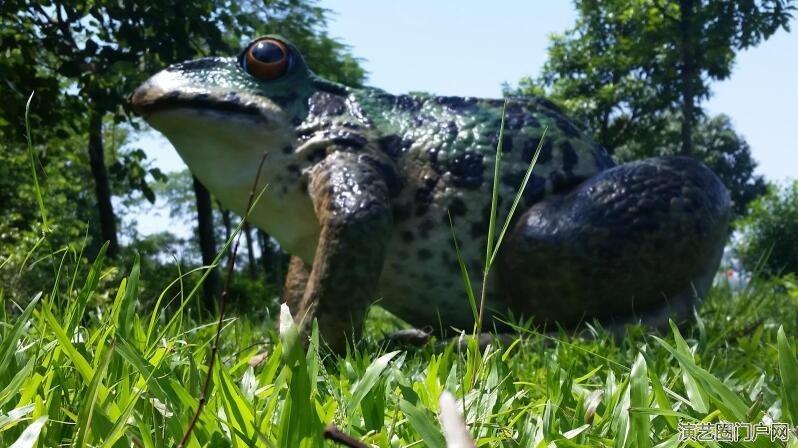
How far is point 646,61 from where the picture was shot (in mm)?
14234

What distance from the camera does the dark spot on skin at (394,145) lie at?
8.01 feet

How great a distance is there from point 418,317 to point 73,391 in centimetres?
155

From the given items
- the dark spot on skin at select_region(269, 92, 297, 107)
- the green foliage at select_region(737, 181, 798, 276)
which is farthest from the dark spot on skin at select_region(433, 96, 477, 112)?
the green foliage at select_region(737, 181, 798, 276)

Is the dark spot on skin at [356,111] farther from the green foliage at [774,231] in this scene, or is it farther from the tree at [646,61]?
the green foliage at [774,231]

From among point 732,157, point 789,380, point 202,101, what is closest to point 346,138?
point 202,101

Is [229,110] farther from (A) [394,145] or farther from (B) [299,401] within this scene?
(B) [299,401]

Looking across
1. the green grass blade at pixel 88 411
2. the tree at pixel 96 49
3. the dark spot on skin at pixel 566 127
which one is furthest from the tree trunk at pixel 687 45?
the green grass blade at pixel 88 411

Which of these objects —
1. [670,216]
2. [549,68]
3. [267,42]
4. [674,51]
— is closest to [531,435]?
[670,216]

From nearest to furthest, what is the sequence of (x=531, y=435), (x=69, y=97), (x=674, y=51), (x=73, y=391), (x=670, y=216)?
(x=531, y=435), (x=73, y=391), (x=670, y=216), (x=69, y=97), (x=674, y=51)

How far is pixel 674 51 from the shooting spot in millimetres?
12414

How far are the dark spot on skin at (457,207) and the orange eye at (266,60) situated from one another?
2.44ft

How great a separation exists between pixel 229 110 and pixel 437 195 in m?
0.72

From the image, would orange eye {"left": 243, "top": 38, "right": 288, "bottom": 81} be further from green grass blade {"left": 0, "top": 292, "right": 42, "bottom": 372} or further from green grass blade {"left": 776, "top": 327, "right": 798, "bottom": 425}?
green grass blade {"left": 776, "top": 327, "right": 798, "bottom": 425}

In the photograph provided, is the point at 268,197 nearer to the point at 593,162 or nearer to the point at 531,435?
the point at 593,162
